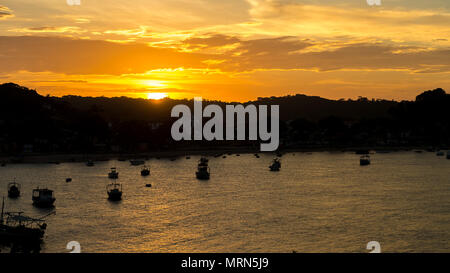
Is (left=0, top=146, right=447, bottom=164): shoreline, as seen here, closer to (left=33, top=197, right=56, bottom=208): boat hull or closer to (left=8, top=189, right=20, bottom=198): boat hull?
(left=8, top=189, right=20, bottom=198): boat hull

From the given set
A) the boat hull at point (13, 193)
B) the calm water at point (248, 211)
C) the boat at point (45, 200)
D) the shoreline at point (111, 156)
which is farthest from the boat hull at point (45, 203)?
the shoreline at point (111, 156)

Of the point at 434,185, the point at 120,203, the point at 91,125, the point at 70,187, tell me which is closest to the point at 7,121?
the point at 91,125

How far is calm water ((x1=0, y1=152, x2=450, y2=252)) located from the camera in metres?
44.9

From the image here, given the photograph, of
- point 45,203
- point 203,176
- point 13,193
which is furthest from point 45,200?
point 203,176

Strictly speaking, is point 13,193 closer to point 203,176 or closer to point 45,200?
point 45,200

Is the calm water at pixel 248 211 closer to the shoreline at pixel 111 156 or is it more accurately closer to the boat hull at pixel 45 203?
the boat hull at pixel 45 203

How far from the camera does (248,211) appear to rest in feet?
205

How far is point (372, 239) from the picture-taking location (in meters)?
46.2

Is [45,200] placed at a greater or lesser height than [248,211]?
greater

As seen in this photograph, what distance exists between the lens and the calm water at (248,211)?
44.9 m

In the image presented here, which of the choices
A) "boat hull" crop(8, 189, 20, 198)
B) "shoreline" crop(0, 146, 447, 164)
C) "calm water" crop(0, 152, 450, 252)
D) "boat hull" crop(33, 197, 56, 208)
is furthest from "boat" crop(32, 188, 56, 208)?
"shoreline" crop(0, 146, 447, 164)

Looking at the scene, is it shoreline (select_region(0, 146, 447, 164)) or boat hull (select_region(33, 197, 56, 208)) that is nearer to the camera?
boat hull (select_region(33, 197, 56, 208))

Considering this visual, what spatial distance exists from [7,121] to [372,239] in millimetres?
161601

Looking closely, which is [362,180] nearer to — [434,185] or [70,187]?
[434,185]
